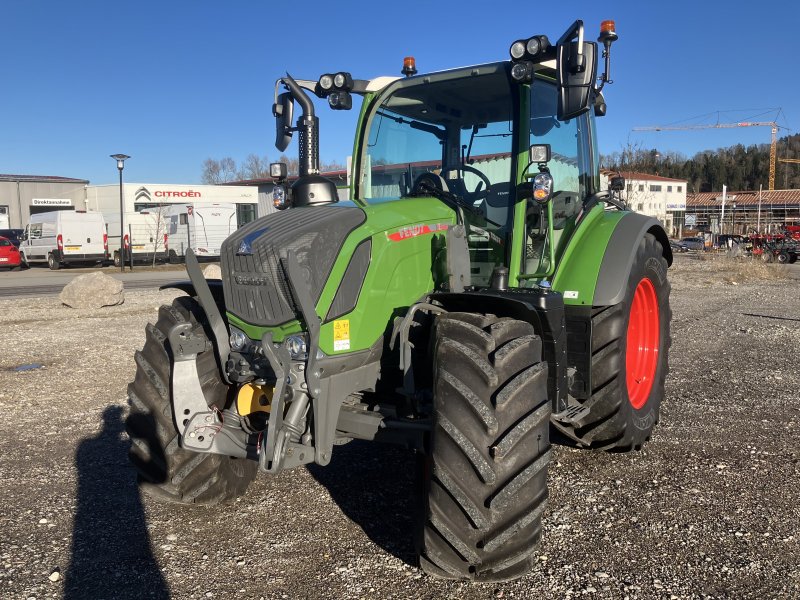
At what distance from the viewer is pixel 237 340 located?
374 centimetres

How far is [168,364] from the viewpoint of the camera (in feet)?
13.3

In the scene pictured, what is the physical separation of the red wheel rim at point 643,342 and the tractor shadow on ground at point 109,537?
3614mm

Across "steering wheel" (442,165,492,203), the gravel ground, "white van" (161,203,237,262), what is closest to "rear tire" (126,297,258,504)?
the gravel ground

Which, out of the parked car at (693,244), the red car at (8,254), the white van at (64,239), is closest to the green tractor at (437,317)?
the white van at (64,239)

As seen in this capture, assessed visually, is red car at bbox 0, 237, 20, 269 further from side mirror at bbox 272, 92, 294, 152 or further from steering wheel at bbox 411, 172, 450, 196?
steering wheel at bbox 411, 172, 450, 196

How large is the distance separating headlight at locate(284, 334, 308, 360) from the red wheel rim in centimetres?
293

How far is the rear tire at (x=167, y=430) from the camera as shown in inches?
157

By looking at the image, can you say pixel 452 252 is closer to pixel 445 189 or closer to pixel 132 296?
pixel 445 189

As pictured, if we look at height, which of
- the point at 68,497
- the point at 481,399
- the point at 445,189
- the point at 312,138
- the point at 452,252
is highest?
the point at 312,138

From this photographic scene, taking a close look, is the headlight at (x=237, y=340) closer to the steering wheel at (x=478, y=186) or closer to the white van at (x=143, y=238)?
the steering wheel at (x=478, y=186)

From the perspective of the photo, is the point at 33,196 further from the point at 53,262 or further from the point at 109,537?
the point at 109,537

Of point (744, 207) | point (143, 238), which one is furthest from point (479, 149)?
point (744, 207)

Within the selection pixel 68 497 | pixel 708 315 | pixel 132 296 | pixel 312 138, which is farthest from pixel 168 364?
pixel 132 296

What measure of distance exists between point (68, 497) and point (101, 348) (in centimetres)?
563
